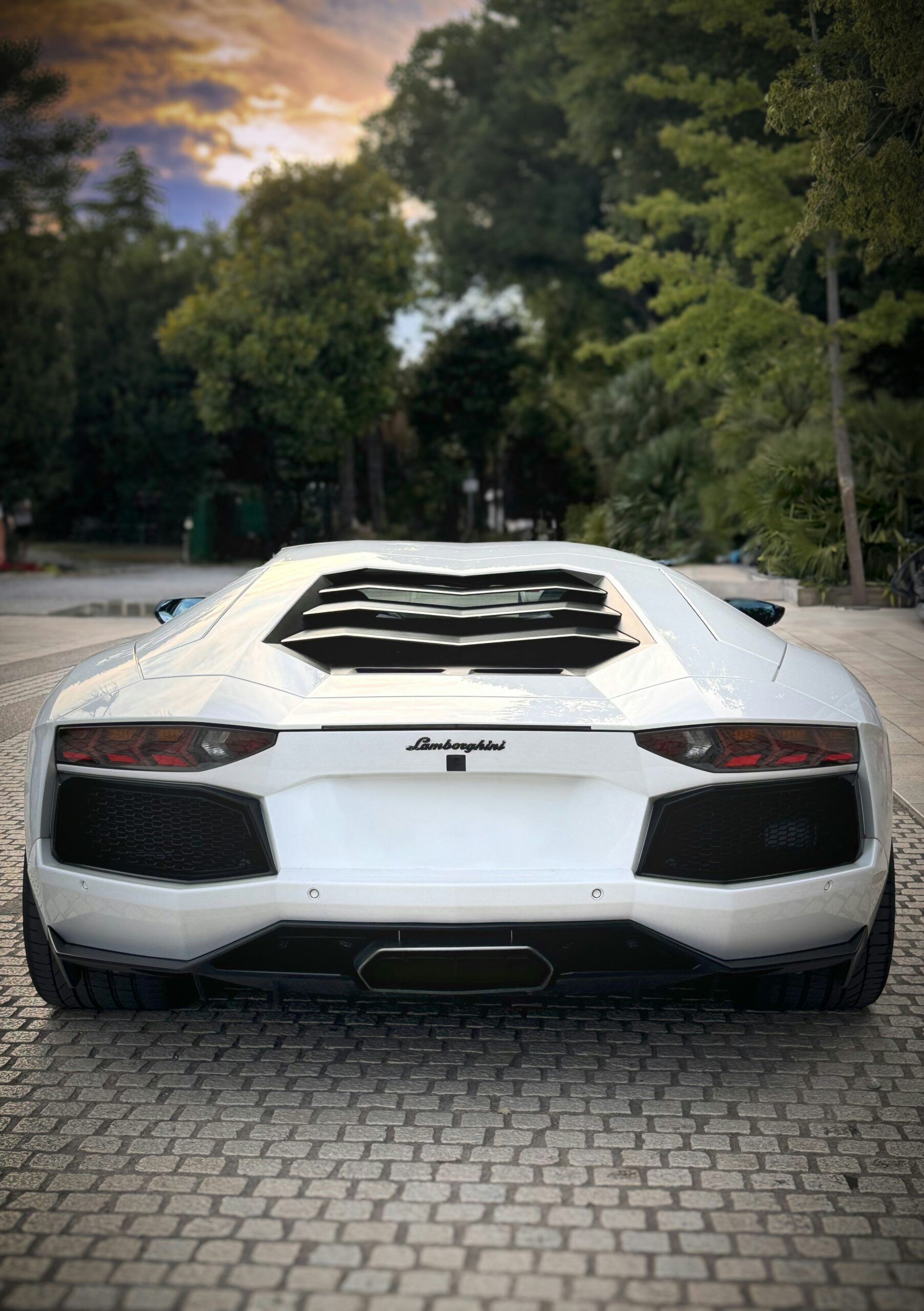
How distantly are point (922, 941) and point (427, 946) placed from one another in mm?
2185

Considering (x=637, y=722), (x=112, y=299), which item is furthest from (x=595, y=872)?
(x=112, y=299)

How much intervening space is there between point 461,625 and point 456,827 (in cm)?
93

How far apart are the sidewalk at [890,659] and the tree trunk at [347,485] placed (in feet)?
82.0

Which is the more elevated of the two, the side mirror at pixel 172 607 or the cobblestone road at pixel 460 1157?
the side mirror at pixel 172 607

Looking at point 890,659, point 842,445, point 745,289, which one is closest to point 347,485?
point 745,289

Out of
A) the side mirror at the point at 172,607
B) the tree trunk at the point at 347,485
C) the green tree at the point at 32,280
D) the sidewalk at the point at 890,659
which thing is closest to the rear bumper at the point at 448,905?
the side mirror at the point at 172,607

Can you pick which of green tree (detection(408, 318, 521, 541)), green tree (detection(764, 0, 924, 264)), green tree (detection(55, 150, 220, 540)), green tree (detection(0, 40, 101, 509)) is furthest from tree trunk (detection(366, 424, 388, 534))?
green tree (detection(764, 0, 924, 264))

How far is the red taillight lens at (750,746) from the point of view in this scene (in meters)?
3.19

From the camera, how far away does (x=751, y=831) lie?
128 inches

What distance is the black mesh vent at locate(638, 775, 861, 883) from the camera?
3.19 meters

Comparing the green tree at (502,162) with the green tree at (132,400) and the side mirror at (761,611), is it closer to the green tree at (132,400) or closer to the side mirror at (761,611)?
the green tree at (132,400)

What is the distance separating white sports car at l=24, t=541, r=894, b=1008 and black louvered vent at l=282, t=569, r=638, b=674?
0.17 meters

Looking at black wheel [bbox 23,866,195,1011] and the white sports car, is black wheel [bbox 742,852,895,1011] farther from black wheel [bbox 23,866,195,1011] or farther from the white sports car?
black wheel [bbox 23,866,195,1011]

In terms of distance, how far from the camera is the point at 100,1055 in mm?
3518
